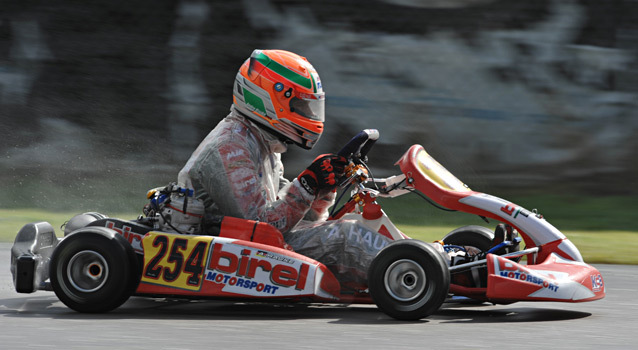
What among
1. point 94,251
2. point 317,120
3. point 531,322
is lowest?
point 531,322

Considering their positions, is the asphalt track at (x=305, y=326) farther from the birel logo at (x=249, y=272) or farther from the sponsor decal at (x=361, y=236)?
the sponsor decal at (x=361, y=236)

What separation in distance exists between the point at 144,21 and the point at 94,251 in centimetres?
1075

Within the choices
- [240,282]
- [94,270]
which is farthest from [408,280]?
[94,270]

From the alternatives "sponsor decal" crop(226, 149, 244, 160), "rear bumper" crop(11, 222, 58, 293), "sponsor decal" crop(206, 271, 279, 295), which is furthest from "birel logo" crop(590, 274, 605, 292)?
"rear bumper" crop(11, 222, 58, 293)

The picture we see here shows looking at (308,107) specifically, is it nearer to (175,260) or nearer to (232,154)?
(232,154)

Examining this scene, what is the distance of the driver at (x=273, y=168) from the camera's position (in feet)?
15.6

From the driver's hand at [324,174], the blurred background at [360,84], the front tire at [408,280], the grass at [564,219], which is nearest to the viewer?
the front tire at [408,280]

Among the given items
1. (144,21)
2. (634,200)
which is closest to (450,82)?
(634,200)

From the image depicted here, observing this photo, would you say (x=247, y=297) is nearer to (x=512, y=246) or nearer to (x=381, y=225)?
(x=381, y=225)

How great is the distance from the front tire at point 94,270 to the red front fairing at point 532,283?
182 centimetres

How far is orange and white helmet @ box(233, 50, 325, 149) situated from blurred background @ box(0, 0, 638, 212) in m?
7.37

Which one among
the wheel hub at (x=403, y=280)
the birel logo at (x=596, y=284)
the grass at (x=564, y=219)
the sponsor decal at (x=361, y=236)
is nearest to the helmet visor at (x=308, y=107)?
the sponsor decal at (x=361, y=236)

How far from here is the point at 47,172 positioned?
12648mm

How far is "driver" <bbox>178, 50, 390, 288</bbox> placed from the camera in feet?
15.6
